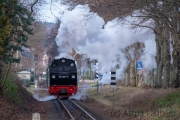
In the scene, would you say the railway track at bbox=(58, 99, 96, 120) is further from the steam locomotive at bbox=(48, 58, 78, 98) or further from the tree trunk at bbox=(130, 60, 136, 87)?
the tree trunk at bbox=(130, 60, 136, 87)

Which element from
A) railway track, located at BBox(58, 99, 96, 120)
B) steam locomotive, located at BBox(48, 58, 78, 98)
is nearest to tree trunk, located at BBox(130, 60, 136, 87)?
steam locomotive, located at BBox(48, 58, 78, 98)

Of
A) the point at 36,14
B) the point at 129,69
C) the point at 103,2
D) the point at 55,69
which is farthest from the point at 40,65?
the point at 103,2

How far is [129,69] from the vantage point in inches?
1756

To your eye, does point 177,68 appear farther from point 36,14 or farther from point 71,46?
point 71,46

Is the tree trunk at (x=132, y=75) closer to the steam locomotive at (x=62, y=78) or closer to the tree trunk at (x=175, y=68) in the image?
the steam locomotive at (x=62, y=78)

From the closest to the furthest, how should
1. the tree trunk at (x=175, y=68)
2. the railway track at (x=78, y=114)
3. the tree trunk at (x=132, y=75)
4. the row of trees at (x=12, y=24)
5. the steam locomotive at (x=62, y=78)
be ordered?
the row of trees at (x=12, y=24) → the railway track at (x=78, y=114) → the tree trunk at (x=175, y=68) → the steam locomotive at (x=62, y=78) → the tree trunk at (x=132, y=75)

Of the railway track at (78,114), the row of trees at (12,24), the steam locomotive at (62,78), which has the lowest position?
the railway track at (78,114)

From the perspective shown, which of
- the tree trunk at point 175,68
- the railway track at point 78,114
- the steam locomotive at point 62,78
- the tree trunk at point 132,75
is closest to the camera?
the railway track at point 78,114

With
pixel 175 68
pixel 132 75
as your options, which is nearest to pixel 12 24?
pixel 175 68

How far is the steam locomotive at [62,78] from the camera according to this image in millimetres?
34188

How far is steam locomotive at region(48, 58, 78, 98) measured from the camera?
112 feet

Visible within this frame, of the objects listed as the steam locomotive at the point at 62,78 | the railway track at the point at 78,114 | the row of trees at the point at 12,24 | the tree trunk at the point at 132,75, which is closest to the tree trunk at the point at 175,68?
the railway track at the point at 78,114

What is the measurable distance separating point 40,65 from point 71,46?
38.0 m

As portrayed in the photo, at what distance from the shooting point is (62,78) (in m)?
Result: 34.4
